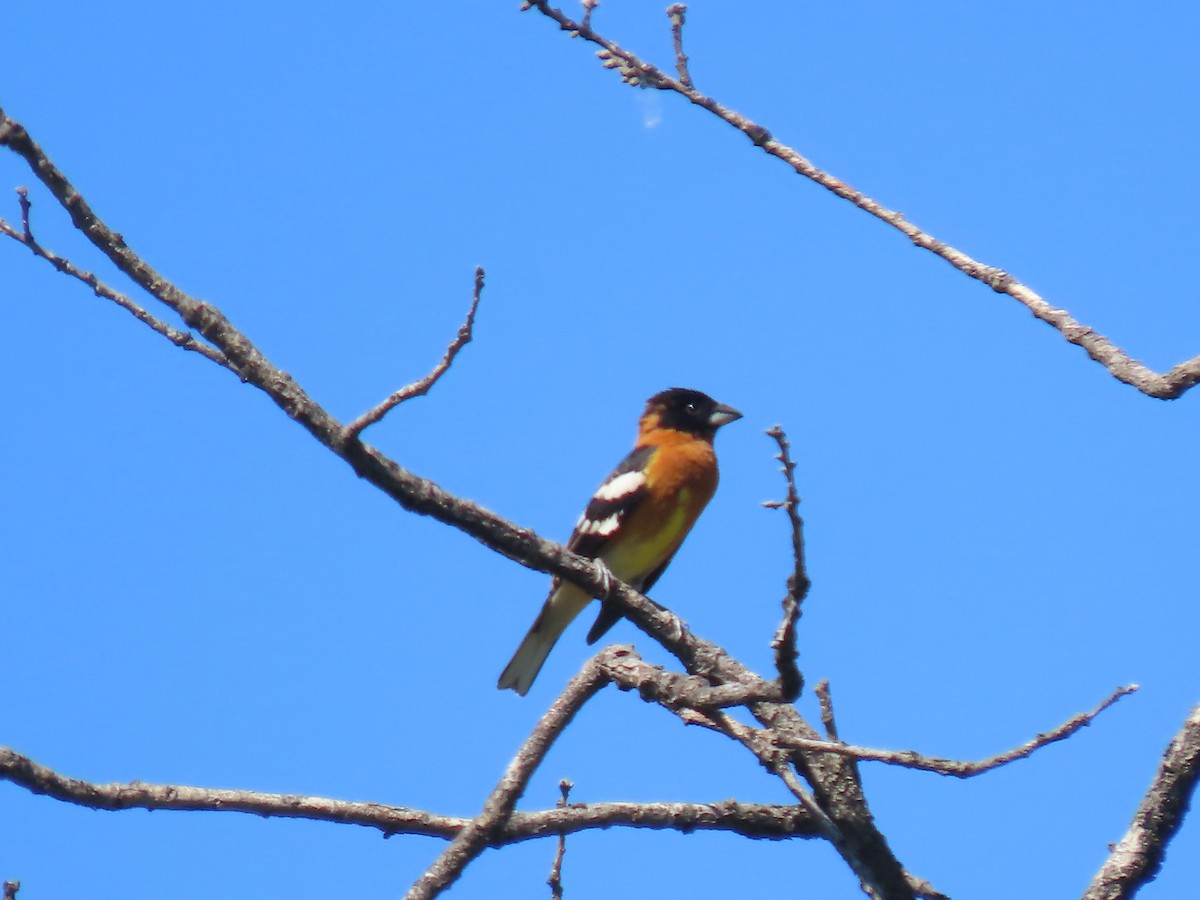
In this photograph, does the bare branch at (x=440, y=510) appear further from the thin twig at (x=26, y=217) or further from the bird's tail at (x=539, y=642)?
the bird's tail at (x=539, y=642)

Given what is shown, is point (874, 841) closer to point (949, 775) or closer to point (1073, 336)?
point (949, 775)

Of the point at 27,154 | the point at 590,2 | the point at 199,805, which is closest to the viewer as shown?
the point at 27,154

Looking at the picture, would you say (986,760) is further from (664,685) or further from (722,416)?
(722,416)

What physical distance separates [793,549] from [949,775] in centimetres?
64

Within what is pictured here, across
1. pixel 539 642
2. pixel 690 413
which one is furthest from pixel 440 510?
pixel 690 413

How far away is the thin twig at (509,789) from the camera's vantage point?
413 cm

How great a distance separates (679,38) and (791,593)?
2.02 meters

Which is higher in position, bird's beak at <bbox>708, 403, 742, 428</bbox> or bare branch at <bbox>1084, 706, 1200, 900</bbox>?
bird's beak at <bbox>708, 403, 742, 428</bbox>

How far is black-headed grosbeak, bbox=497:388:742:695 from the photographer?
8852 mm

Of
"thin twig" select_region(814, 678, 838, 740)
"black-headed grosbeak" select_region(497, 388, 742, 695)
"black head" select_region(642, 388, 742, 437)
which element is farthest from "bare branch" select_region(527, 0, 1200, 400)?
"black head" select_region(642, 388, 742, 437)

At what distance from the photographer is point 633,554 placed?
359 inches

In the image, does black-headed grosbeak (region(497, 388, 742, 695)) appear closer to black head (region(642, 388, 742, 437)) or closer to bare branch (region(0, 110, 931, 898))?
black head (region(642, 388, 742, 437))

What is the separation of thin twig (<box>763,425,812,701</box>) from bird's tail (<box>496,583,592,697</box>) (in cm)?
553

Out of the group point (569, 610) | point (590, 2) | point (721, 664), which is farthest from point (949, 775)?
point (569, 610)
